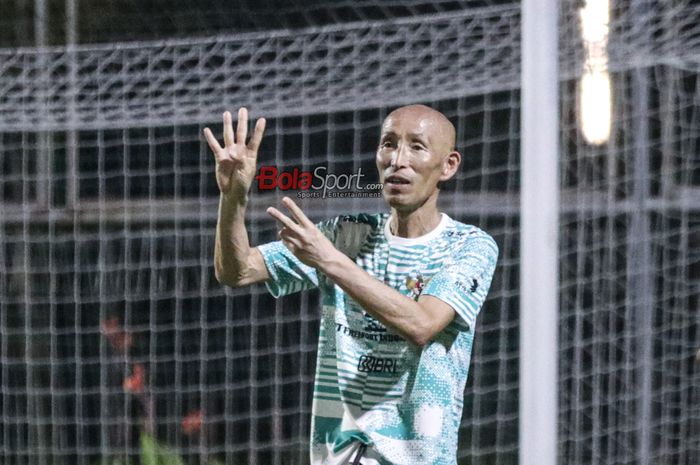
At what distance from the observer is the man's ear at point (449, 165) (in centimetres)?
209

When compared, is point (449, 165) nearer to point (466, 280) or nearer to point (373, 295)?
point (466, 280)

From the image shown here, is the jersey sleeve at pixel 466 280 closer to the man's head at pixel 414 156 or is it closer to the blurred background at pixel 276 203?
the man's head at pixel 414 156

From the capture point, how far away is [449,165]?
2111 millimetres

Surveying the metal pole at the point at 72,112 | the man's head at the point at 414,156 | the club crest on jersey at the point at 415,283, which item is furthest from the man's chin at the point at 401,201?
the metal pole at the point at 72,112

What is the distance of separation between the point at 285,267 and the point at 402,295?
13.8 inches

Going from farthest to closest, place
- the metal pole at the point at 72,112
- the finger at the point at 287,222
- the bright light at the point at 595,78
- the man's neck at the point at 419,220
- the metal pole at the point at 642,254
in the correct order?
the metal pole at the point at 72,112 < the metal pole at the point at 642,254 < the bright light at the point at 595,78 < the man's neck at the point at 419,220 < the finger at the point at 287,222

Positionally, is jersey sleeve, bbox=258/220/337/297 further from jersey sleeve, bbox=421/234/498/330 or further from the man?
jersey sleeve, bbox=421/234/498/330

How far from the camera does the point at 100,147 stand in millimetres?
4191

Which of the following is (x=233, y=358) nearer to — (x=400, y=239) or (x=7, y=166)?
(x=7, y=166)

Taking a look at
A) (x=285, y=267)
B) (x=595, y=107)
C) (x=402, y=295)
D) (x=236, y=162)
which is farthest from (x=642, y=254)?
(x=236, y=162)

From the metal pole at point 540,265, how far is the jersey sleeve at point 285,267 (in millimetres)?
403

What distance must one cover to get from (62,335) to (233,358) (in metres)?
0.74

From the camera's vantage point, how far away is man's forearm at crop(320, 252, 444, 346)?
73.4 inches

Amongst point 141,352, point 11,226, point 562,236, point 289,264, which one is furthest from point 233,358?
point 289,264
